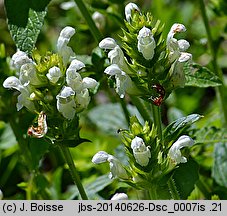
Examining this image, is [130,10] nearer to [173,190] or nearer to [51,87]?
[51,87]

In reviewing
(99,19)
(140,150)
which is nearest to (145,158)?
(140,150)

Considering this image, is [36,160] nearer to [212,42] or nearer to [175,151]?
[175,151]

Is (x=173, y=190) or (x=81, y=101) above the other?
(x=81, y=101)

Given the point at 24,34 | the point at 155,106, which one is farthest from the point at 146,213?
the point at 24,34

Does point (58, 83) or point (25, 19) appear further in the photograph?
point (25, 19)

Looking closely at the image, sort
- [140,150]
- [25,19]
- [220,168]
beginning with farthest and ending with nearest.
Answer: [220,168] → [25,19] → [140,150]

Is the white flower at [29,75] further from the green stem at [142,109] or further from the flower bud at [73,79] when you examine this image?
the green stem at [142,109]

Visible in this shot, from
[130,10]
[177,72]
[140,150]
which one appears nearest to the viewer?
[140,150]
